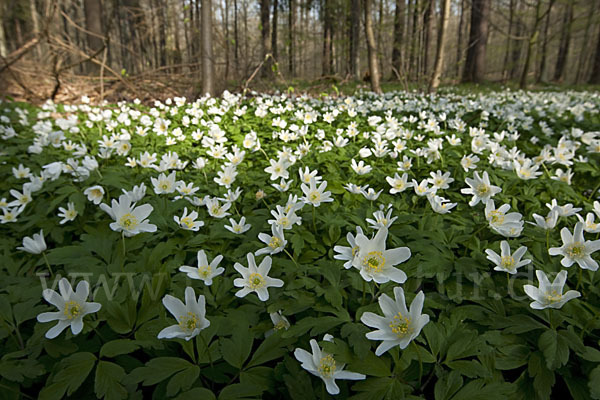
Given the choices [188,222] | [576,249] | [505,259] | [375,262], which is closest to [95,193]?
[188,222]

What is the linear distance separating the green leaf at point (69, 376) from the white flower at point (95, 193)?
1359 mm

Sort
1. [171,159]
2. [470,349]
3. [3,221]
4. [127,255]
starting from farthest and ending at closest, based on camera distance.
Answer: [171,159] < [3,221] < [127,255] < [470,349]

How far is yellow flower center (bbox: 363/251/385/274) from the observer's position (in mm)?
1283

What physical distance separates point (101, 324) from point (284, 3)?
2500cm

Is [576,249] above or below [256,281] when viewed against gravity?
above

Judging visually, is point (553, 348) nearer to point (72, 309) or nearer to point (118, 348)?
point (118, 348)

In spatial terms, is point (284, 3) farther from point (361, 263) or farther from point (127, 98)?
point (361, 263)

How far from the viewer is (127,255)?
1.82 metres

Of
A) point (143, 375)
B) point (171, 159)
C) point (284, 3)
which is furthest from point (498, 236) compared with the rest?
point (284, 3)

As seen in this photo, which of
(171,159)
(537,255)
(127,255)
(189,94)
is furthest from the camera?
(189,94)

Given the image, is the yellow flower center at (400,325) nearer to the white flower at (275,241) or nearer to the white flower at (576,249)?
the white flower at (275,241)

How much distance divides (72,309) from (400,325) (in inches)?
45.0

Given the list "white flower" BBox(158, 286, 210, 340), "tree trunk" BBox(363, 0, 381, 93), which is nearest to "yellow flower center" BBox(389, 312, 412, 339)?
"white flower" BBox(158, 286, 210, 340)

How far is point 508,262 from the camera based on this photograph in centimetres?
145
